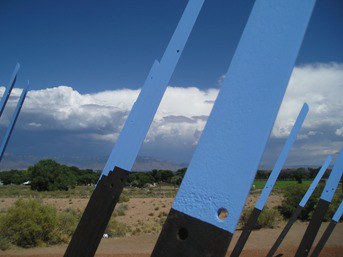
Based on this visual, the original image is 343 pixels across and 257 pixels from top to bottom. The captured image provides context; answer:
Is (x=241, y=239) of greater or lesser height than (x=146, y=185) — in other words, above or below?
above

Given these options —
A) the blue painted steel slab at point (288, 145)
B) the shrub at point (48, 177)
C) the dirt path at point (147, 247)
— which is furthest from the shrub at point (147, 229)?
the shrub at point (48, 177)

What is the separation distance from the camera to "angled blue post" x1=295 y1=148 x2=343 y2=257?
3752mm

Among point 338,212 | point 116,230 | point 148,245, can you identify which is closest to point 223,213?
point 338,212

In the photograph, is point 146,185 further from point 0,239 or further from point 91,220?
point 91,220

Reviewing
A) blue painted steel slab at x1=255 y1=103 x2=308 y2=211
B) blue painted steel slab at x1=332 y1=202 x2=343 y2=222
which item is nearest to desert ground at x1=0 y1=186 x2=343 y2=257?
blue painted steel slab at x1=332 y1=202 x2=343 y2=222

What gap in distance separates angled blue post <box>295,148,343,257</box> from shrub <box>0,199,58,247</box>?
47.7ft

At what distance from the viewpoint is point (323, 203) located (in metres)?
3.98

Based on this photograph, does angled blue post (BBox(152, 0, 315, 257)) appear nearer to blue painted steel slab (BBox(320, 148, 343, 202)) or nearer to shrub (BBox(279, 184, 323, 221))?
blue painted steel slab (BBox(320, 148, 343, 202))

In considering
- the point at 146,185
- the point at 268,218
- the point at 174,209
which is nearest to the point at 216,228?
the point at 174,209

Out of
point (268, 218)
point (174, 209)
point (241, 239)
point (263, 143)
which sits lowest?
point (268, 218)

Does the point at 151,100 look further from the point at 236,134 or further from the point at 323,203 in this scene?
the point at 323,203

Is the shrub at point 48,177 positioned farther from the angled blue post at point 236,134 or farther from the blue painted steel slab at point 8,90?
the angled blue post at point 236,134

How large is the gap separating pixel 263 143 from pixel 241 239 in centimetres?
371

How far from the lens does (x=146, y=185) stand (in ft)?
244
